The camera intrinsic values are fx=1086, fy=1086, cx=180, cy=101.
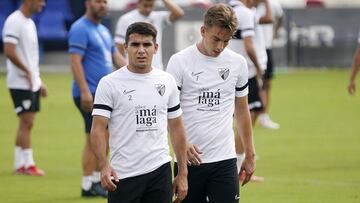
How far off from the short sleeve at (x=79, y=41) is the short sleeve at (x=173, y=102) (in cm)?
434

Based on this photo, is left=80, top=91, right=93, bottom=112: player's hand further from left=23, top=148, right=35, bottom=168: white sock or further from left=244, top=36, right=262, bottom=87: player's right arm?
left=244, top=36, right=262, bottom=87: player's right arm

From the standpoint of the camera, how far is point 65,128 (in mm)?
20188

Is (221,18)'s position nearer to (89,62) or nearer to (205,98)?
(205,98)

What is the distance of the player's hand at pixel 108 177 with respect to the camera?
812 centimetres

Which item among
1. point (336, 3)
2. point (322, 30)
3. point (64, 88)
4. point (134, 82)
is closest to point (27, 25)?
point (134, 82)

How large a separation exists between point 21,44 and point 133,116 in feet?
22.1

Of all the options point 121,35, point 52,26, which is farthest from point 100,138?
point 52,26

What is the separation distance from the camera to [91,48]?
1283 centimetres

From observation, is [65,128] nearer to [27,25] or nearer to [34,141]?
[34,141]

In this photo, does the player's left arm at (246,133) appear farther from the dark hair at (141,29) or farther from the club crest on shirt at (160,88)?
the dark hair at (141,29)

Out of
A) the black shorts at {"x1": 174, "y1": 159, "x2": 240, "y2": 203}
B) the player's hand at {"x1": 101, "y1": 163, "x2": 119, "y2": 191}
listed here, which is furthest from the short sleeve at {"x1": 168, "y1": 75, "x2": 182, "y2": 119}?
the player's hand at {"x1": 101, "y1": 163, "x2": 119, "y2": 191}

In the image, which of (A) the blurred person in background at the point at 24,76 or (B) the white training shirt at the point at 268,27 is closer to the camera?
→ (A) the blurred person in background at the point at 24,76

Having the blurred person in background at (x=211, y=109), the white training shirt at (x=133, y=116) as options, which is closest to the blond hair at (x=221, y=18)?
the blurred person in background at (x=211, y=109)

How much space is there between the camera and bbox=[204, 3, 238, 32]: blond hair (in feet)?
28.7
